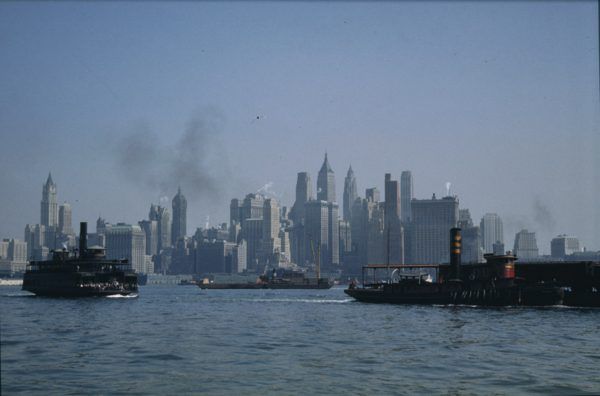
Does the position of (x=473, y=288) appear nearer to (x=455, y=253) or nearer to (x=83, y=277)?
(x=455, y=253)

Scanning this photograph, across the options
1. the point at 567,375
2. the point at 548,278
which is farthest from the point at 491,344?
the point at 548,278

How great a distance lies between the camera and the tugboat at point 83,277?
147750mm

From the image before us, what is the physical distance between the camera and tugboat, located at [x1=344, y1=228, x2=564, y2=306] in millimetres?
117644

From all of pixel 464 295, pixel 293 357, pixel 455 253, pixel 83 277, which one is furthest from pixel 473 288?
pixel 293 357

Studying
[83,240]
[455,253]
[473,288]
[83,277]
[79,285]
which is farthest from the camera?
[83,240]

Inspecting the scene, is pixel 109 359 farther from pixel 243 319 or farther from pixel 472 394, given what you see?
pixel 243 319

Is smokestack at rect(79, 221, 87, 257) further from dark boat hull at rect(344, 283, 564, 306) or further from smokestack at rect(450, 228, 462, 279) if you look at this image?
smokestack at rect(450, 228, 462, 279)

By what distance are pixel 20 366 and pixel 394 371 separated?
20.9 meters

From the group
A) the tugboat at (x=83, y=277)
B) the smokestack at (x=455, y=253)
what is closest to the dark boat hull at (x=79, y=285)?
the tugboat at (x=83, y=277)

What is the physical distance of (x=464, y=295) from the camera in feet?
407

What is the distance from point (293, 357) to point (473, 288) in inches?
3195

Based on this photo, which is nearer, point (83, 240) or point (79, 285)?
point (79, 285)

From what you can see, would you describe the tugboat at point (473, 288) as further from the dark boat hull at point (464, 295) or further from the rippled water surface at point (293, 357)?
the rippled water surface at point (293, 357)

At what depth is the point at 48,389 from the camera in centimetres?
3450
